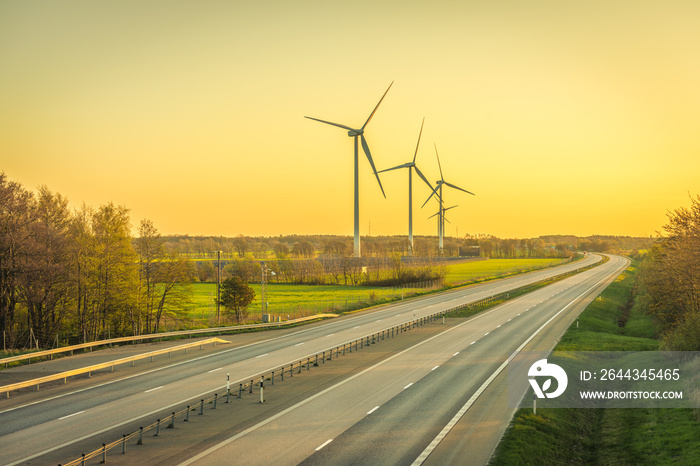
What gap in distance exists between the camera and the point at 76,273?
4506 cm

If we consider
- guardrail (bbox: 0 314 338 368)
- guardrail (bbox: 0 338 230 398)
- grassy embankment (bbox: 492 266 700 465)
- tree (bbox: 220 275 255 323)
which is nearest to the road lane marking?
grassy embankment (bbox: 492 266 700 465)

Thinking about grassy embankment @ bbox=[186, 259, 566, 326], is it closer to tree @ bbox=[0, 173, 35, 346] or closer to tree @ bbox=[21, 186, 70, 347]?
tree @ bbox=[21, 186, 70, 347]

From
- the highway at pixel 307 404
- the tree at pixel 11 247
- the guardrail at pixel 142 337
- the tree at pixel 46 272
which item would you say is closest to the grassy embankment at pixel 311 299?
the guardrail at pixel 142 337

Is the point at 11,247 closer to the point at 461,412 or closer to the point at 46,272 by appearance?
the point at 46,272

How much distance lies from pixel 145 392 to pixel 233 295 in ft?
122

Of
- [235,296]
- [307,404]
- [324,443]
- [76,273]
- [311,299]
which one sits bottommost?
[311,299]

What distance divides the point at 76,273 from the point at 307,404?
3049 centimetres

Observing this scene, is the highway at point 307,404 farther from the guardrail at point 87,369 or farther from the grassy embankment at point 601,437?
the grassy embankment at point 601,437

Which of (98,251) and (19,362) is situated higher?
(98,251)

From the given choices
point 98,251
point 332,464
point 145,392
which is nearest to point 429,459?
point 332,464

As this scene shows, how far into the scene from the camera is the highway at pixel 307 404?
18141 millimetres

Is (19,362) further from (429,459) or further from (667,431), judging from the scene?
(667,431)

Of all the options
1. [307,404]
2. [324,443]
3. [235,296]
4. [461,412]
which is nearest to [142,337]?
[307,404]

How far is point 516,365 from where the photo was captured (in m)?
32.2
